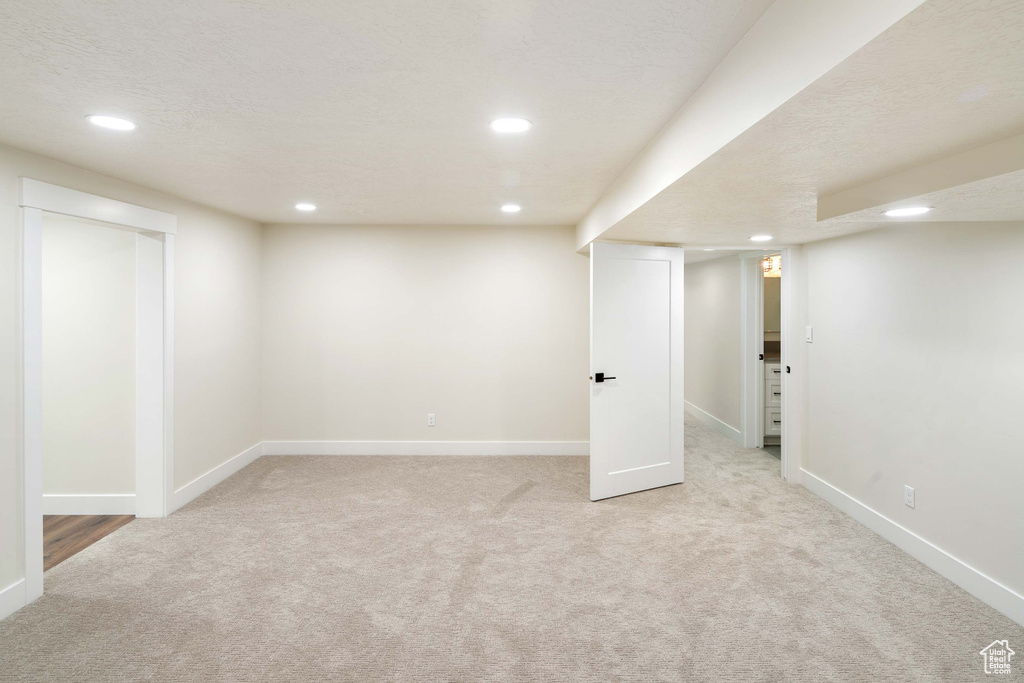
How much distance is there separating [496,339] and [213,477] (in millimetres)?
2793

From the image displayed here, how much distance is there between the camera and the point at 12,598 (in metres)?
2.55

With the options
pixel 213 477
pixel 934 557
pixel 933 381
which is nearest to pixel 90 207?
pixel 213 477

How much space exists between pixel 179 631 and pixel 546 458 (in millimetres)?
3443

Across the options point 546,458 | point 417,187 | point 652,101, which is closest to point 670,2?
point 652,101

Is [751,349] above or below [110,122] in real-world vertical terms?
below

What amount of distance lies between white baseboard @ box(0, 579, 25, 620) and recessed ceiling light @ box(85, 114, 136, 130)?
2.26 metres

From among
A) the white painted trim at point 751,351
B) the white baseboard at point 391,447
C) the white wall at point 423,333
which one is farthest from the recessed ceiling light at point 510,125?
the white painted trim at point 751,351

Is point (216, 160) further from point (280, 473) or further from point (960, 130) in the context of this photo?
point (960, 130)

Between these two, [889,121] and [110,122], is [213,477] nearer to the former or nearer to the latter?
[110,122]

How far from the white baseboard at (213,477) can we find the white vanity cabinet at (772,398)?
213 inches

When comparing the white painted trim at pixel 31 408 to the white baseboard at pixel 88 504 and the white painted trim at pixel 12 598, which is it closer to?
the white painted trim at pixel 12 598

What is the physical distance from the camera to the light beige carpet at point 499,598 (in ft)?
7.06

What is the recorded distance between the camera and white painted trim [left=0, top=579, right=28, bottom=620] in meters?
2.51

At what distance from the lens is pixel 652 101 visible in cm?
198
